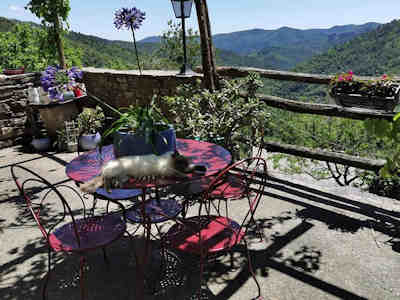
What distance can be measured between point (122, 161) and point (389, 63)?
39.8 metres

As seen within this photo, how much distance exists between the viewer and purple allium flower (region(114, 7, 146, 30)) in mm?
4871

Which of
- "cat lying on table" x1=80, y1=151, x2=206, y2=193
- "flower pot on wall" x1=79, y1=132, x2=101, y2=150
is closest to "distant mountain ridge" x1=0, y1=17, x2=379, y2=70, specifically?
"flower pot on wall" x1=79, y1=132, x2=101, y2=150

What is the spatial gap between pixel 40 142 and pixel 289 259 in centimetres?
443

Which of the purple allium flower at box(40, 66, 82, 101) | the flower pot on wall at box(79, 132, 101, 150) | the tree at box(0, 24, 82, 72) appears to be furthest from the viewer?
the tree at box(0, 24, 82, 72)

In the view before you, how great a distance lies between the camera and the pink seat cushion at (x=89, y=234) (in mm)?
1950

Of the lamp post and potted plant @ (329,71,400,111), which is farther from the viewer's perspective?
the lamp post

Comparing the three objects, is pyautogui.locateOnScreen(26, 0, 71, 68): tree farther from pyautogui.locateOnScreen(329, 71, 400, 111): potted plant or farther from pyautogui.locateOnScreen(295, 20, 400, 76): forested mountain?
pyautogui.locateOnScreen(295, 20, 400, 76): forested mountain

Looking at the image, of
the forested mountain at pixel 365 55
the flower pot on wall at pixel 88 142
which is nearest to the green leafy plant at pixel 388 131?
the flower pot on wall at pixel 88 142

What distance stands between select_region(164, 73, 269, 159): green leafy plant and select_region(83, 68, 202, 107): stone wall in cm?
81

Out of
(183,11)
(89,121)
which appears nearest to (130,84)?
(89,121)

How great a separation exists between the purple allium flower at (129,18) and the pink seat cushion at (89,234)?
3.51 meters

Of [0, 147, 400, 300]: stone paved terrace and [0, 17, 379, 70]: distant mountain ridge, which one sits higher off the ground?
[0, 17, 379, 70]: distant mountain ridge

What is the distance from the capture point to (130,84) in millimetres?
5492

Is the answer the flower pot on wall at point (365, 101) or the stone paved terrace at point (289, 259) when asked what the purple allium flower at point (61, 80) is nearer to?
the stone paved terrace at point (289, 259)
